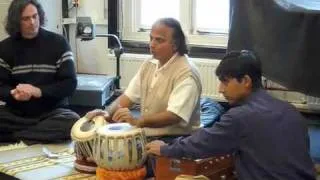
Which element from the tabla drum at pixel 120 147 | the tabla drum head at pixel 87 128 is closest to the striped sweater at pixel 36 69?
the tabla drum head at pixel 87 128

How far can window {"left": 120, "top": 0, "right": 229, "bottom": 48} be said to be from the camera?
4.48 m

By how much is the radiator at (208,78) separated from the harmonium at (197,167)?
5.62 ft

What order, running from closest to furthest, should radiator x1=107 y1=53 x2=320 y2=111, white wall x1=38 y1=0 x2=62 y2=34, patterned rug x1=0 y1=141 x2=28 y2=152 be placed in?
1. patterned rug x1=0 y1=141 x2=28 y2=152
2. radiator x1=107 y1=53 x2=320 y2=111
3. white wall x1=38 y1=0 x2=62 y2=34

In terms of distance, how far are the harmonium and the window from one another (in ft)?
7.09

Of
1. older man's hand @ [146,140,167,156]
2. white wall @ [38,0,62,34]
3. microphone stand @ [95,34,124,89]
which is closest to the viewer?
older man's hand @ [146,140,167,156]

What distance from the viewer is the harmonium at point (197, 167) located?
7.47ft

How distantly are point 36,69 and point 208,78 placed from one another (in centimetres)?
157

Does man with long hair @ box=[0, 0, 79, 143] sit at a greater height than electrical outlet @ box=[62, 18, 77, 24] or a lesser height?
lesser

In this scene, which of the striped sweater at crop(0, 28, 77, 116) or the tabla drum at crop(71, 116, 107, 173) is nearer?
the tabla drum at crop(71, 116, 107, 173)

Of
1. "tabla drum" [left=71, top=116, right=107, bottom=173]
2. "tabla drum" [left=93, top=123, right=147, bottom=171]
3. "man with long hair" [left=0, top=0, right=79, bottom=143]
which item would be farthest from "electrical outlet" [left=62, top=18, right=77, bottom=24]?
"tabla drum" [left=93, top=123, right=147, bottom=171]

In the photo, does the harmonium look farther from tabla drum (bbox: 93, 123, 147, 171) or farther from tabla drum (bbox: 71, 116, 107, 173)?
tabla drum (bbox: 71, 116, 107, 173)

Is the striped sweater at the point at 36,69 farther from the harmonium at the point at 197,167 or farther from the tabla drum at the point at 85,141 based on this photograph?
the harmonium at the point at 197,167

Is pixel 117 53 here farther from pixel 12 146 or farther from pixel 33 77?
pixel 12 146

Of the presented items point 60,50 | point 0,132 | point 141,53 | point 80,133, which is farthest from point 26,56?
point 141,53
